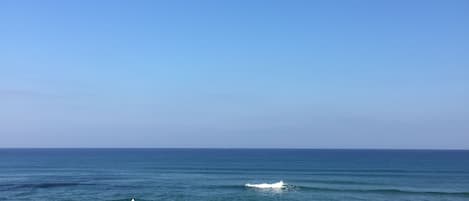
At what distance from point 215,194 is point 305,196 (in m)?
9.71

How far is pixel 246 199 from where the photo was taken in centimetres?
4959

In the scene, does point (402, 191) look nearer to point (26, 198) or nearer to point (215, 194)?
point (215, 194)

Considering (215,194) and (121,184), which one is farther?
(121,184)

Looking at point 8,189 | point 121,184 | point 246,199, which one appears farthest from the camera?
point 121,184

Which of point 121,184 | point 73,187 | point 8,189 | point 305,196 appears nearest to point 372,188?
point 305,196

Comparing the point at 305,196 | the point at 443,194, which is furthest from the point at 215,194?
the point at 443,194

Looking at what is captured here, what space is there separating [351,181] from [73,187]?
120ft

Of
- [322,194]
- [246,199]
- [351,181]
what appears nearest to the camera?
[246,199]

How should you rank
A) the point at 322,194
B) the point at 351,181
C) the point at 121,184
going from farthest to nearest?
1. the point at 351,181
2. the point at 121,184
3. the point at 322,194

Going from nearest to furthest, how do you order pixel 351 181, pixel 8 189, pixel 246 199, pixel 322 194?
pixel 246 199
pixel 322 194
pixel 8 189
pixel 351 181

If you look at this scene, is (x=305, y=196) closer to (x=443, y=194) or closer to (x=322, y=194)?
(x=322, y=194)

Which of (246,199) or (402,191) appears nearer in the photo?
(246,199)

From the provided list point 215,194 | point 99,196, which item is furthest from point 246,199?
point 99,196

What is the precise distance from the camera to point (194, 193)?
54.5 metres
